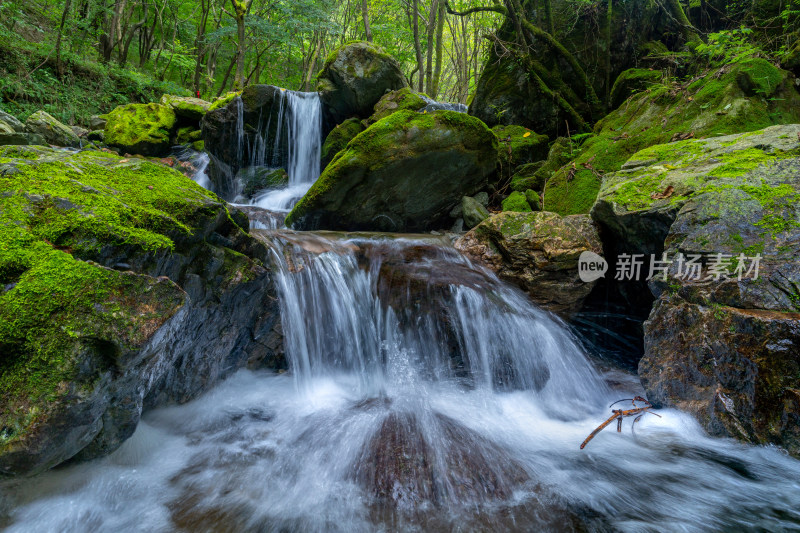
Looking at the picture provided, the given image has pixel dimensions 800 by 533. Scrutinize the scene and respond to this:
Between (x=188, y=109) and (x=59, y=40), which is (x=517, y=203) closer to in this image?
(x=188, y=109)

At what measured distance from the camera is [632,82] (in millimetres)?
7574

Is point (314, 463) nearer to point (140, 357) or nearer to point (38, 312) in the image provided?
point (140, 357)

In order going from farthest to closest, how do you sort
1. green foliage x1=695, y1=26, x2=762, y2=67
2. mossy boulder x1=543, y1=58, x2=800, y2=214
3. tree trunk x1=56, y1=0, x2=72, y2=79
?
tree trunk x1=56, y1=0, x2=72, y2=79, green foliage x1=695, y1=26, x2=762, y2=67, mossy boulder x1=543, y1=58, x2=800, y2=214

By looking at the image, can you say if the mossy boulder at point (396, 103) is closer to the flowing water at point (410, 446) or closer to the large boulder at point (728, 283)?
the flowing water at point (410, 446)

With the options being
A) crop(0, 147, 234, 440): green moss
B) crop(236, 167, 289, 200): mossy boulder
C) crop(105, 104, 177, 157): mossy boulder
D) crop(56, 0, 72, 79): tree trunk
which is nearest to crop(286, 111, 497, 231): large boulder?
crop(0, 147, 234, 440): green moss

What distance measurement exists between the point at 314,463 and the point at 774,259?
3973mm

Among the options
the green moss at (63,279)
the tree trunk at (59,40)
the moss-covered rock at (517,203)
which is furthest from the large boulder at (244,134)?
the green moss at (63,279)

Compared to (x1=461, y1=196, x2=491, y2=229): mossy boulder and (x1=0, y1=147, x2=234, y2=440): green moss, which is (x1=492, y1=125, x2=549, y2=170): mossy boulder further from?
(x1=0, y1=147, x2=234, y2=440): green moss

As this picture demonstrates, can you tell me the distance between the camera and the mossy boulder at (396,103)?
10.1m

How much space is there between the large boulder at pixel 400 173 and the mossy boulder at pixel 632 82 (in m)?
3.06

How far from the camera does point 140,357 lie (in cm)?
213

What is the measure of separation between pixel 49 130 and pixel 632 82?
13004 mm

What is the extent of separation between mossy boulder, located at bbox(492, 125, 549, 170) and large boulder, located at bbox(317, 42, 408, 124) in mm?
4448

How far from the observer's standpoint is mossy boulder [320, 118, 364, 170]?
1045 cm
